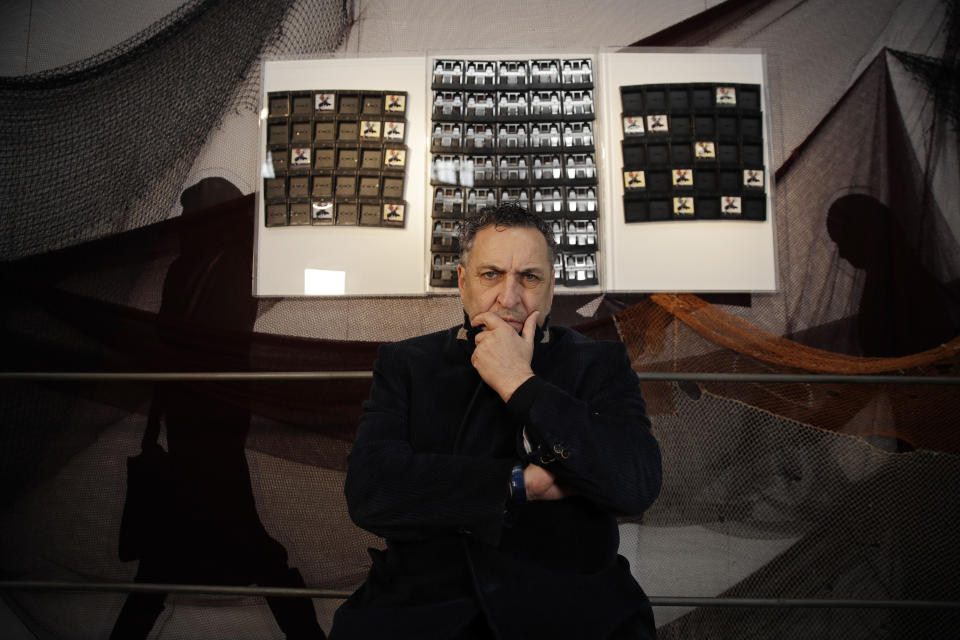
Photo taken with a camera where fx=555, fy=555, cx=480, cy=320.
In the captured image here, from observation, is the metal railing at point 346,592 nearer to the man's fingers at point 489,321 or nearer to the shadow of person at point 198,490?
the shadow of person at point 198,490

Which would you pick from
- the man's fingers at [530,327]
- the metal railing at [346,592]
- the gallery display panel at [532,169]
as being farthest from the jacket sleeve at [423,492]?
the gallery display panel at [532,169]

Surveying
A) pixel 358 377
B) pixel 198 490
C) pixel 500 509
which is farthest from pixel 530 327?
pixel 198 490

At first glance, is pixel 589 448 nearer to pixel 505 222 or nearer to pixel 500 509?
pixel 500 509

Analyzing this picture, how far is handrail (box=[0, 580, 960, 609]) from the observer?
1.64m

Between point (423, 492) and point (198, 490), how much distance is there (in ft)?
4.51

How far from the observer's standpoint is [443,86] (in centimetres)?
213

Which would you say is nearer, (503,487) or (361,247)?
(503,487)

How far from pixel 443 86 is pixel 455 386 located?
4.74ft

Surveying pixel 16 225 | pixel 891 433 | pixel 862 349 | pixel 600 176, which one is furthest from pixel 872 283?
pixel 16 225

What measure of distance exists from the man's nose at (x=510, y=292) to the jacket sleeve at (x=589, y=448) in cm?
22

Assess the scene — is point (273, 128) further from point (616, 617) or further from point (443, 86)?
point (616, 617)

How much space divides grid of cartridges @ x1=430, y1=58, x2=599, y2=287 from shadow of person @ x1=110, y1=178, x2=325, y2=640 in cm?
87

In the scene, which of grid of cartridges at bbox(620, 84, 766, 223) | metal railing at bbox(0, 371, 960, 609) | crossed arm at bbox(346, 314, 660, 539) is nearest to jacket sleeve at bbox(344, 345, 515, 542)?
crossed arm at bbox(346, 314, 660, 539)

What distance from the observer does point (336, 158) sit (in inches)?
84.5
